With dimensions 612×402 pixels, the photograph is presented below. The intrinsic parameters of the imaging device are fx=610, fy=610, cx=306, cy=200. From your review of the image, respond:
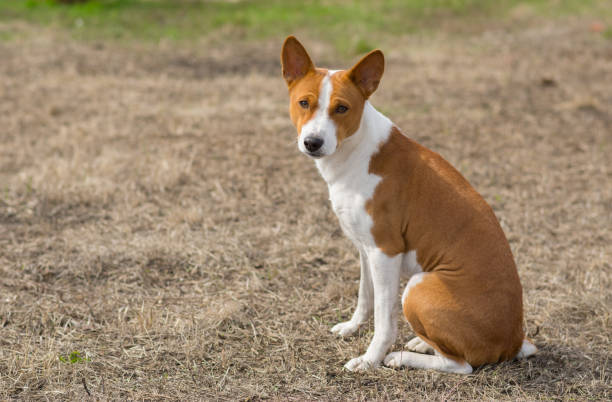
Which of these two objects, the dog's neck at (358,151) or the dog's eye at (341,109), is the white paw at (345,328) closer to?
the dog's neck at (358,151)

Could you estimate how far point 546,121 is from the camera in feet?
28.0

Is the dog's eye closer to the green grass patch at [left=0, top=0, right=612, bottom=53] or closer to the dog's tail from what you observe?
the dog's tail

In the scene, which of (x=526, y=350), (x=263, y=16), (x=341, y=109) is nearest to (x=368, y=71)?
(x=341, y=109)

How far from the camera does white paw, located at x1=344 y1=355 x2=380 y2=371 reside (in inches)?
149

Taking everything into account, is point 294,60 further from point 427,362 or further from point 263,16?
point 263,16

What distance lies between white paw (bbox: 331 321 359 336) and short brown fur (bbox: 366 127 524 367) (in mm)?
699

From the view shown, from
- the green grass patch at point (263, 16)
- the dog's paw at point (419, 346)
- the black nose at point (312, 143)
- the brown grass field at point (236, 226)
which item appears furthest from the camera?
the green grass patch at point (263, 16)

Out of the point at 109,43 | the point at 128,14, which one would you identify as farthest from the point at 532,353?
the point at 128,14

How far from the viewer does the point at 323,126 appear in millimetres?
3412

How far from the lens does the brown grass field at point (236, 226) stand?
375cm

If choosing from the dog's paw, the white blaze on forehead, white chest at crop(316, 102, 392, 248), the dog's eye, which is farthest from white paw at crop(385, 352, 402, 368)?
the dog's eye

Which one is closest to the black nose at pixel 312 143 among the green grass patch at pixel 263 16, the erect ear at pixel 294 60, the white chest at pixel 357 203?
the white chest at pixel 357 203

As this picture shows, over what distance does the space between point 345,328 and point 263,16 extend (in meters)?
11.9

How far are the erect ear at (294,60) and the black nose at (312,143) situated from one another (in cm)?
50
